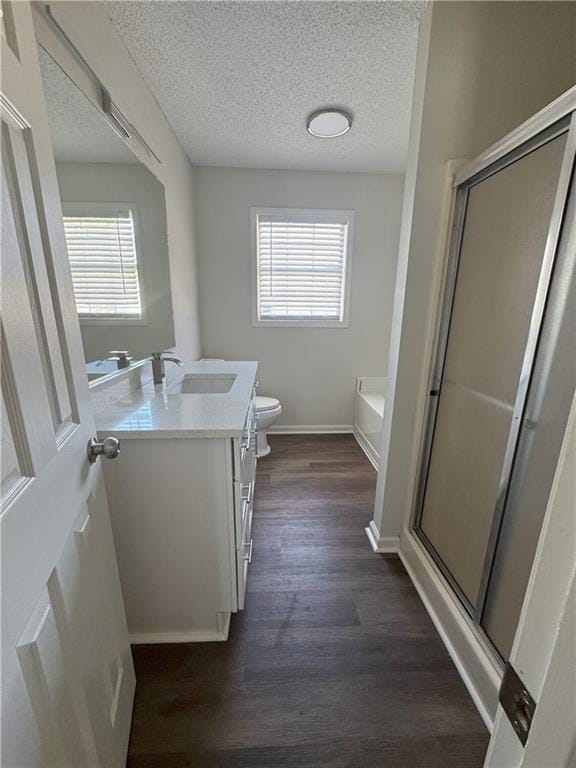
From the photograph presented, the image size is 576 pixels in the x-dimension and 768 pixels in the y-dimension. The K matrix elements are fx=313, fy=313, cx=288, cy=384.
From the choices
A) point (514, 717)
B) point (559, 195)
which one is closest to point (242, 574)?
point (514, 717)

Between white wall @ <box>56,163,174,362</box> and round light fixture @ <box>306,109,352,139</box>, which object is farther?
round light fixture @ <box>306,109,352,139</box>

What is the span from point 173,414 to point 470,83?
1773mm

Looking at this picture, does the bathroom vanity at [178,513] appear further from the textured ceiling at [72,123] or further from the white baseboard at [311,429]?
the white baseboard at [311,429]

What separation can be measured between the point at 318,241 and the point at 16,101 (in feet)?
8.67

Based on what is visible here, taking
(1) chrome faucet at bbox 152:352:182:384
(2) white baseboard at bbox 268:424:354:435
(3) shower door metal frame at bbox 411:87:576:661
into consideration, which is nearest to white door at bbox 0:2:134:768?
(1) chrome faucet at bbox 152:352:182:384

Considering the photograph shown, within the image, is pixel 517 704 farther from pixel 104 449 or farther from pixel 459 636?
pixel 459 636

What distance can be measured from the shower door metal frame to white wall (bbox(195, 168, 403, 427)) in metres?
1.69

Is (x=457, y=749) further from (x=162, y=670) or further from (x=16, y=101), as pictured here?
(x=16, y=101)

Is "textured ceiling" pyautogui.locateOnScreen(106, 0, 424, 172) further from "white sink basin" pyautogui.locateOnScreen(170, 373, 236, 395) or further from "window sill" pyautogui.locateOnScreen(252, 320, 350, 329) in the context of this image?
"white sink basin" pyautogui.locateOnScreen(170, 373, 236, 395)

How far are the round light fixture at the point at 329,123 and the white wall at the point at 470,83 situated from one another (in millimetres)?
742

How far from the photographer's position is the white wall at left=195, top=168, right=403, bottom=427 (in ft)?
9.11

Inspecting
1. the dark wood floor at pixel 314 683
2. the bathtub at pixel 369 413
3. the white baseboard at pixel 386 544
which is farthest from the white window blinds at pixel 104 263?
the bathtub at pixel 369 413

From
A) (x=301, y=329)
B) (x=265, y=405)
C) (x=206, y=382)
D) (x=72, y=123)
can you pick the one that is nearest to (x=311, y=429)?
(x=265, y=405)

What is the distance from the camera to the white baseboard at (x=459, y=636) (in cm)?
106
